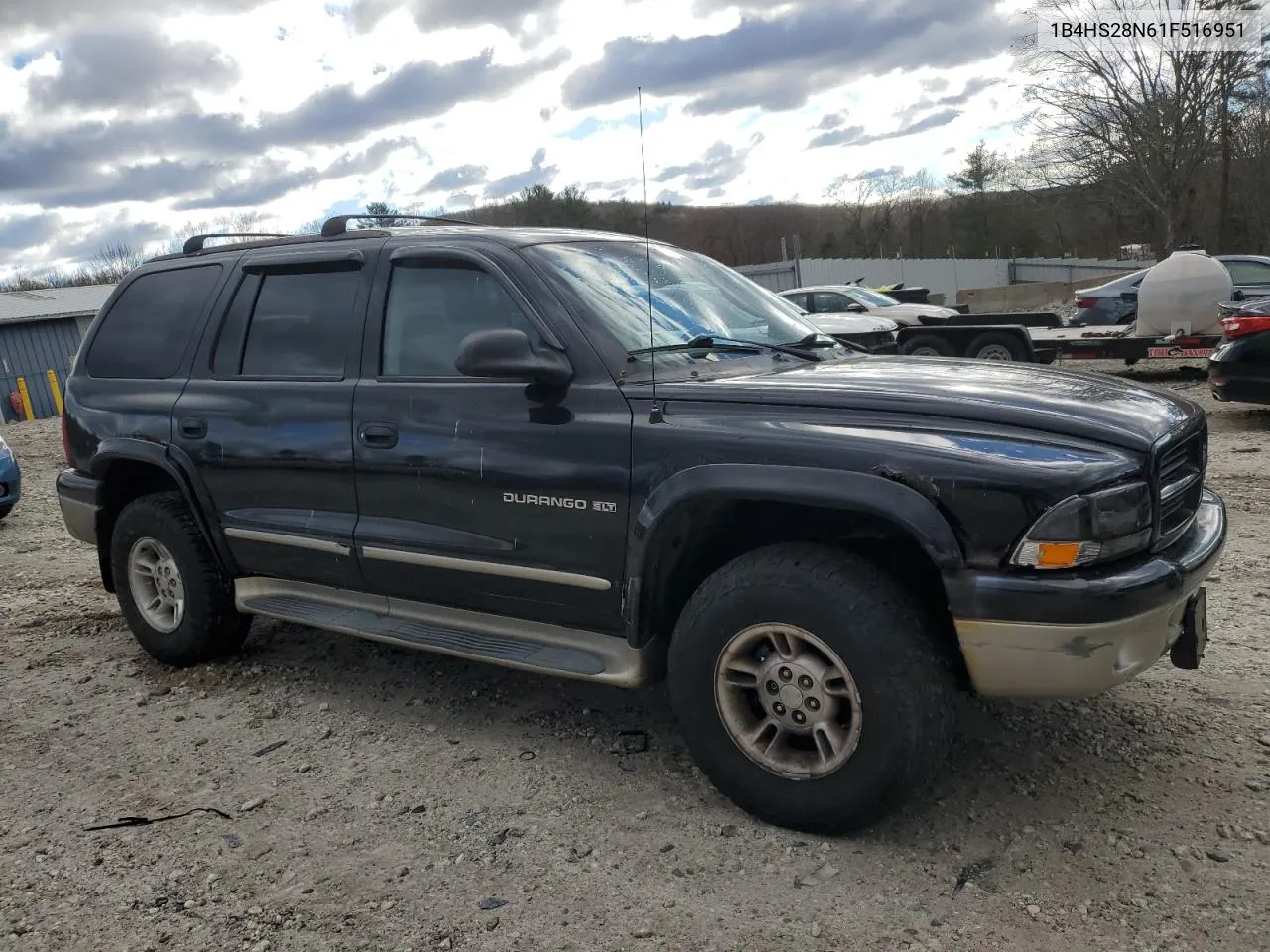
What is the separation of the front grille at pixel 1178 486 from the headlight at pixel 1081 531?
0.60ft

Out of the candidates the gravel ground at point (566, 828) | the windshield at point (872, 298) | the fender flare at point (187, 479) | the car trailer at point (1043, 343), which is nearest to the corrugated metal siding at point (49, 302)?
the windshield at point (872, 298)

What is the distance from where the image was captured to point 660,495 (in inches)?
124

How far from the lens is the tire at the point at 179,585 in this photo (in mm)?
4664

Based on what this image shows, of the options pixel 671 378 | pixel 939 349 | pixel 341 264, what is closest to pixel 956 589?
pixel 671 378

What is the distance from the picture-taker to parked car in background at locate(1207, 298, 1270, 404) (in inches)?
340

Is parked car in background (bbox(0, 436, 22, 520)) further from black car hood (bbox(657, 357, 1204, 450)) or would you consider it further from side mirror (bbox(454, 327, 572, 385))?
black car hood (bbox(657, 357, 1204, 450))

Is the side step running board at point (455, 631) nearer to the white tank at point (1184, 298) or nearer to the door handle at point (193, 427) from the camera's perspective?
the door handle at point (193, 427)

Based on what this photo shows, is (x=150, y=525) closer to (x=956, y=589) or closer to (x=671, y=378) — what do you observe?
(x=671, y=378)

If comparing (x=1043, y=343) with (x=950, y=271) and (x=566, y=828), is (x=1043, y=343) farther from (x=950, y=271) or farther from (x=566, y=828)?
(x=950, y=271)

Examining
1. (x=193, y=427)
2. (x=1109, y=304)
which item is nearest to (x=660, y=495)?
(x=193, y=427)

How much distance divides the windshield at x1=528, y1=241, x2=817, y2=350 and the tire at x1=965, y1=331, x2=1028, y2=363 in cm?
858

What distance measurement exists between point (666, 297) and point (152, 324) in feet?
8.37

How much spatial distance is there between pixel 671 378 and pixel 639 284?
615 mm

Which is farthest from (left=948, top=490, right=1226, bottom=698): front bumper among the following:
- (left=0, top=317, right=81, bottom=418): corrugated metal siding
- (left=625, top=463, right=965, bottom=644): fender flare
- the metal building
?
(left=0, top=317, right=81, bottom=418): corrugated metal siding
